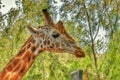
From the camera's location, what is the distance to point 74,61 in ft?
59.8

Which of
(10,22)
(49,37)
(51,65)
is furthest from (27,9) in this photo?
(49,37)

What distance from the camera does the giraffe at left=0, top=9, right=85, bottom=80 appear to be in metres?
9.36

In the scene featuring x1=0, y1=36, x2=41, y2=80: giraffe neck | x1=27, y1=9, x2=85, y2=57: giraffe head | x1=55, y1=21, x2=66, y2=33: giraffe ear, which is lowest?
x1=0, y1=36, x2=41, y2=80: giraffe neck

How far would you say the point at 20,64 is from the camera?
9.50 meters

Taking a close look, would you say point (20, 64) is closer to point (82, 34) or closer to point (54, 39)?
point (54, 39)

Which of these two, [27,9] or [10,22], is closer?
[10,22]

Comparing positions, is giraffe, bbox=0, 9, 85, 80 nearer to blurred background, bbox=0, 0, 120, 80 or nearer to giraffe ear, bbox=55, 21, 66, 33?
giraffe ear, bbox=55, 21, 66, 33

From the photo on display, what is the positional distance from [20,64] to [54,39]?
1.09m

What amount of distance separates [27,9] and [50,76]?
2942 millimetres

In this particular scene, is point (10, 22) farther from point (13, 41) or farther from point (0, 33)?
point (13, 41)

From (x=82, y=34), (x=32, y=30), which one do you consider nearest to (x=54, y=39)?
(x=32, y=30)

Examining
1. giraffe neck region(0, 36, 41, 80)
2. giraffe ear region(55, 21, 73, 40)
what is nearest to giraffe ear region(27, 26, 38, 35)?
giraffe neck region(0, 36, 41, 80)

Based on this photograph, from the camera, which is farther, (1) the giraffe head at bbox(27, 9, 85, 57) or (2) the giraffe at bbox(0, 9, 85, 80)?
(1) the giraffe head at bbox(27, 9, 85, 57)

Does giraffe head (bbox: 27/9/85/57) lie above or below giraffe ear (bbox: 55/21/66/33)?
below
